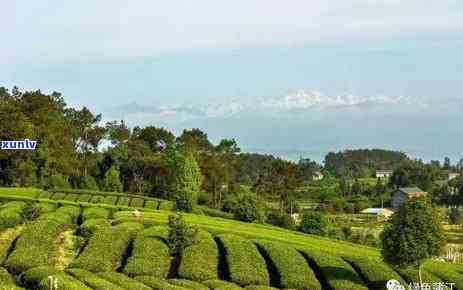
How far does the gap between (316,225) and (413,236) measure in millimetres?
24385

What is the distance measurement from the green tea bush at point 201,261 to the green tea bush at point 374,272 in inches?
267

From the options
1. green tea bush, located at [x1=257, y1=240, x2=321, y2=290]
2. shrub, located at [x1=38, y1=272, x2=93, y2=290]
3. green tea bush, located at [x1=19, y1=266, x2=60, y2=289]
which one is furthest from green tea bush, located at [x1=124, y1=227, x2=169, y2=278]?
green tea bush, located at [x1=257, y1=240, x2=321, y2=290]

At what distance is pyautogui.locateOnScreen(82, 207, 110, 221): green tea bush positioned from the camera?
43378mm

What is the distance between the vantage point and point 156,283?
25.2 metres

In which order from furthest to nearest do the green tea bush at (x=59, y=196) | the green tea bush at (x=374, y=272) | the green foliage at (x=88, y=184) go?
the green foliage at (x=88, y=184), the green tea bush at (x=59, y=196), the green tea bush at (x=374, y=272)

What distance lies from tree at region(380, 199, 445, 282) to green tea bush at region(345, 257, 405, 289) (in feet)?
3.09

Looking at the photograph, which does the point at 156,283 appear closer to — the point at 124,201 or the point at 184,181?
the point at 184,181

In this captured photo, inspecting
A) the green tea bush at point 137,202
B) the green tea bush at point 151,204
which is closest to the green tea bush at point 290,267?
the green tea bush at point 151,204

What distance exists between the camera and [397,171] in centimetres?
14088

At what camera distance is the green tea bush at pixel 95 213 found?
142ft

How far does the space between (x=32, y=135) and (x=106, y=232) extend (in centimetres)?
3749

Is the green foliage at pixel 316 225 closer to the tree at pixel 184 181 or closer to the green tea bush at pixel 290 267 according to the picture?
the tree at pixel 184 181

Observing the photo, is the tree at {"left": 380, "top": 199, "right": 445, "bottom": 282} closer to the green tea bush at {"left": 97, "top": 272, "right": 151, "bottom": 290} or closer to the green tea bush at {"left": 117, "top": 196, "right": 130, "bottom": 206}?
the green tea bush at {"left": 97, "top": 272, "right": 151, "bottom": 290}

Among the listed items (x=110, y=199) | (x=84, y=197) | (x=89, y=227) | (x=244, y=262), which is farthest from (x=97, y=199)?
(x=244, y=262)
